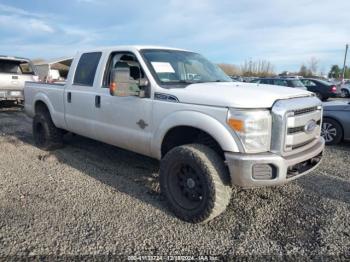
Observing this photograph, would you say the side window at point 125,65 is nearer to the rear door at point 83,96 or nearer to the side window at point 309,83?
the rear door at point 83,96

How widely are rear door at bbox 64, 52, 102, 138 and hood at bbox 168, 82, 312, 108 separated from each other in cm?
174

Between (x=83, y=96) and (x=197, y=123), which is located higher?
(x=83, y=96)

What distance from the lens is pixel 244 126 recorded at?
3230 millimetres

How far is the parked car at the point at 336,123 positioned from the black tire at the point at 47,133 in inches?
222

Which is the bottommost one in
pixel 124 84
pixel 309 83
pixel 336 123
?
pixel 336 123

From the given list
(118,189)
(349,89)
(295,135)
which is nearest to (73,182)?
(118,189)

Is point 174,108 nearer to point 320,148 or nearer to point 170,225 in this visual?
point 170,225

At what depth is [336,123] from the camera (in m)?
7.30

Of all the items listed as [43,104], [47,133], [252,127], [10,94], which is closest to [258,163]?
[252,127]

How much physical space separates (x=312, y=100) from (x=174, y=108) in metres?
1.59

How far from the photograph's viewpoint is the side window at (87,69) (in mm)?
5169

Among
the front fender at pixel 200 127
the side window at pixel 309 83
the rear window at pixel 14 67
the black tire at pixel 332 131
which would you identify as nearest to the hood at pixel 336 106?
the black tire at pixel 332 131

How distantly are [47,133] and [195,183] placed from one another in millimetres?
3852

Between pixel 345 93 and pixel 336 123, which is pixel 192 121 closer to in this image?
pixel 336 123
